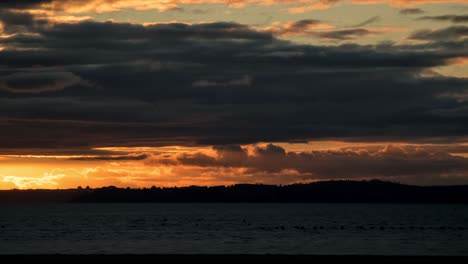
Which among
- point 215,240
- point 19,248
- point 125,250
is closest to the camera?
point 125,250

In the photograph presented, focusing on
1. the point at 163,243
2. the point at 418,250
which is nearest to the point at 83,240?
the point at 163,243

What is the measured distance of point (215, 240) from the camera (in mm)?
104312

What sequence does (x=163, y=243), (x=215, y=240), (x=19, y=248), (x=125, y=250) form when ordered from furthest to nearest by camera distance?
(x=215, y=240) → (x=163, y=243) → (x=19, y=248) → (x=125, y=250)

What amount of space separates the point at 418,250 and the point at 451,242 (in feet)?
60.6

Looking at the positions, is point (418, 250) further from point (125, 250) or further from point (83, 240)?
point (83, 240)

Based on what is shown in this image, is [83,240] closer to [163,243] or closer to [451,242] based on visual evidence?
[163,243]

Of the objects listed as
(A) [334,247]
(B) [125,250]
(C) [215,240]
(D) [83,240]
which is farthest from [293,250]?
(D) [83,240]

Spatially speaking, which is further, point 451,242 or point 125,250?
point 451,242
